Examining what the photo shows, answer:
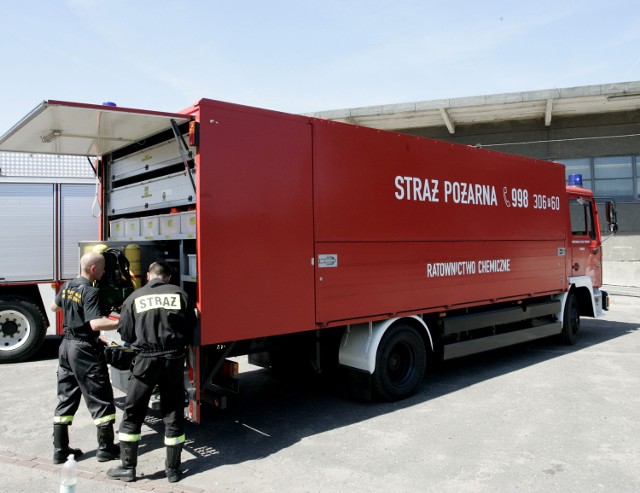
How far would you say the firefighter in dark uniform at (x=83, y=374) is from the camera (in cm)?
431

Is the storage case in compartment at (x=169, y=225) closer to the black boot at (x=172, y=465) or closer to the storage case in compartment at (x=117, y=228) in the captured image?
the storage case in compartment at (x=117, y=228)

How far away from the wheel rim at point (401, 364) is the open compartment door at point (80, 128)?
3501 millimetres

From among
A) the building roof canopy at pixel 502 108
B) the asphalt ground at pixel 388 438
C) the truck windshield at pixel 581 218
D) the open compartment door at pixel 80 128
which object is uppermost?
the building roof canopy at pixel 502 108

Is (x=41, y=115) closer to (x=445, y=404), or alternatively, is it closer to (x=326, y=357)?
(x=326, y=357)

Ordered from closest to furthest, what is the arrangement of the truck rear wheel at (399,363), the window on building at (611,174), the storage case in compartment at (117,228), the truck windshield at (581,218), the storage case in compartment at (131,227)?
the truck rear wheel at (399,363) → the storage case in compartment at (131,227) → the storage case in compartment at (117,228) → the truck windshield at (581,218) → the window on building at (611,174)

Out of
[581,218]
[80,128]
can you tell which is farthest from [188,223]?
[581,218]

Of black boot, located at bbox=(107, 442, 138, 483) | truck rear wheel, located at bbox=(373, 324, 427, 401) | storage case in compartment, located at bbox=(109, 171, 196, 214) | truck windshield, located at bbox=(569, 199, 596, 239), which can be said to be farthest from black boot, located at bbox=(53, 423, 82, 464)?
truck windshield, located at bbox=(569, 199, 596, 239)

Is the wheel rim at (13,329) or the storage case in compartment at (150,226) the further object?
the wheel rim at (13,329)

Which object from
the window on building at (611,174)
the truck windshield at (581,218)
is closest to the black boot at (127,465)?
the truck windshield at (581,218)

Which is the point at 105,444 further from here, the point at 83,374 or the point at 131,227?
the point at 131,227

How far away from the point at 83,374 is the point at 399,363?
3476mm

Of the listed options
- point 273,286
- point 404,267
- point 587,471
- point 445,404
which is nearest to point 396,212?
point 404,267

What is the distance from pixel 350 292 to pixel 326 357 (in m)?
1.07

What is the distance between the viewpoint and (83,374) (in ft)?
14.2
